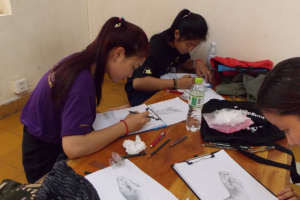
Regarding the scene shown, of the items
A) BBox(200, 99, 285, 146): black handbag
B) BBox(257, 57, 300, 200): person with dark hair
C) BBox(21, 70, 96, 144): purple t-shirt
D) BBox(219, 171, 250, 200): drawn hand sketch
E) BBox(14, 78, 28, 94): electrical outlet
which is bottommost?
BBox(14, 78, 28, 94): electrical outlet

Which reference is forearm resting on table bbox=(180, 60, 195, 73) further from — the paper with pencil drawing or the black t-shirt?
the paper with pencil drawing

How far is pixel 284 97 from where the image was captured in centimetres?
66

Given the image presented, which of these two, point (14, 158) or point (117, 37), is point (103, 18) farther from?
point (117, 37)

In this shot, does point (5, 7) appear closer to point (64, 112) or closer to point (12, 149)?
point (12, 149)

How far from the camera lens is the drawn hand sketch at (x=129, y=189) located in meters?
0.75

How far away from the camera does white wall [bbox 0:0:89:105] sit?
6.91 ft

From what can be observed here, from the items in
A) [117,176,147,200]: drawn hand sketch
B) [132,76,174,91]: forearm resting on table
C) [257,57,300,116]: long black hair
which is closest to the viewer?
[257,57,300,116]: long black hair

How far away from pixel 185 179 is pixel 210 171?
10 cm

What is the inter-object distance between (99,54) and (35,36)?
1.57 meters

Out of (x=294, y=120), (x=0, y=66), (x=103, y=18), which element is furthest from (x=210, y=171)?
(x=103, y=18)

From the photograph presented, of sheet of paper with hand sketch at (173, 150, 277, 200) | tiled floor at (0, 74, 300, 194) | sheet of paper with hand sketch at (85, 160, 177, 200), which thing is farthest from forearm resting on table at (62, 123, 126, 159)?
tiled floor at (0, 74, 300, 194)

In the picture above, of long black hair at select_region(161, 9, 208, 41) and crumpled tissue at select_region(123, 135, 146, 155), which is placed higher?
long black hair at select_region(161, 9, 208, 41)

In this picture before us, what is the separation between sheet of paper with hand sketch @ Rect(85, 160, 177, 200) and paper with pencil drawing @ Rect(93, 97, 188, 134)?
26 centimetres

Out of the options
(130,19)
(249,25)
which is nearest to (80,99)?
(249,25)
